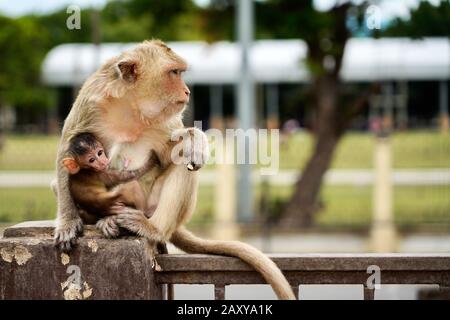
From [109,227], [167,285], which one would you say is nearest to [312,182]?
[167,285]

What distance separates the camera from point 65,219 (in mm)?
3906

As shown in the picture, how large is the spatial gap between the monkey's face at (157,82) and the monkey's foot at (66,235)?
826 millimetres

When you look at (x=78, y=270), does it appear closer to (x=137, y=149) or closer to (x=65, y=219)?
(x=65, y=219)

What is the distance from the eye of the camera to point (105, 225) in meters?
3.84

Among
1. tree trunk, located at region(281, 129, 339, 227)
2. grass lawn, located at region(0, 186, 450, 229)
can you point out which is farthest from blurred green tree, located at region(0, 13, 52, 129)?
tree trunk, located at region(281, 129, 339, 227)

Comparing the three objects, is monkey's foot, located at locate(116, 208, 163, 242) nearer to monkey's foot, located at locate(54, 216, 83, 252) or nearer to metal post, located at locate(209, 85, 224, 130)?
monkey's foot, located at locate(54, 216, 83, 252)

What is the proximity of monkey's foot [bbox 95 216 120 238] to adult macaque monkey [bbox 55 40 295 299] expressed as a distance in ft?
0.25

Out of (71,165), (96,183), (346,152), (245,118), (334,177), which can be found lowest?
(334,177)

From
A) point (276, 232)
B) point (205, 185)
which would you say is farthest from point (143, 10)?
point (205, 185)

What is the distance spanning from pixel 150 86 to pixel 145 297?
1.30 metres

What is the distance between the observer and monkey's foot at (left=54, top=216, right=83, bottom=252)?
3658 mm

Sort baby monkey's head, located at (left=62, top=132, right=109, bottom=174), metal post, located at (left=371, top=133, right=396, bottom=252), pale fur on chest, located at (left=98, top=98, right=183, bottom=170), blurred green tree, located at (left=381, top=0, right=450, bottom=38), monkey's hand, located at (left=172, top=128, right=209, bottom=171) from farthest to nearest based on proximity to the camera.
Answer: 1. metal post, located at (left=371, top=133, right=396, bottom=252)
2. blurred green tree, located at (left=381, top=0, right=450, bottom=38)
3. pale fur on chest, located at (left=98, top=98, right=183, bottom=170)
4. monkey's hand, located at (left=172, top=128, right=209, bottom=171)
5. baby monkey's head, located at (left=62, top=132, right=109, bottom=174)

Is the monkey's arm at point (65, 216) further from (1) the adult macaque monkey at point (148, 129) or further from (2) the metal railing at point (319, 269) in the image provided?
(2) the metal railing at point (319, 269)

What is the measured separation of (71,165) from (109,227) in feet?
1.40
